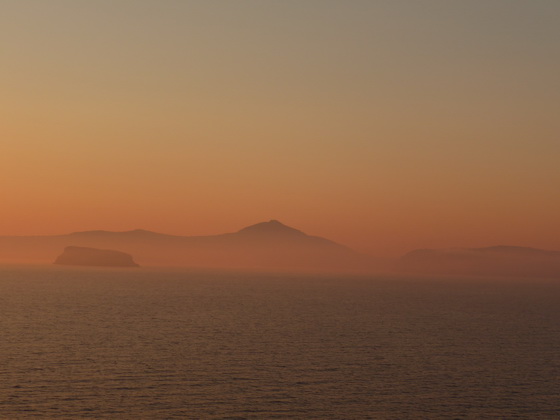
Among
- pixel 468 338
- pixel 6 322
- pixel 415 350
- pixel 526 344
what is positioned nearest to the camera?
pixel 415 350

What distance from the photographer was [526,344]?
109438 millimetres

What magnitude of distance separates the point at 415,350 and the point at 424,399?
33802 mm

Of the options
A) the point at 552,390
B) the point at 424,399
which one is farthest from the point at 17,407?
the point at 552,390

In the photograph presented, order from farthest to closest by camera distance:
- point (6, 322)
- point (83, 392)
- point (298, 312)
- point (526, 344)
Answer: point (298, 312) < point (6, 322) < point (526, 344) < point (83, 392)

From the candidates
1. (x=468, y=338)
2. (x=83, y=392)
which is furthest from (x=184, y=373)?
(x=468, y=338)

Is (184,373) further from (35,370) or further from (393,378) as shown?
(393,378)

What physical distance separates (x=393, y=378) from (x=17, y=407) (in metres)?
41.9

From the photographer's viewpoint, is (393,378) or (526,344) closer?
(393,378)

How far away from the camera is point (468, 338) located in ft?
383

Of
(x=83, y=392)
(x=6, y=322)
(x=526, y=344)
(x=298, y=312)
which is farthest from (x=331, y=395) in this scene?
(x=298, y=312)

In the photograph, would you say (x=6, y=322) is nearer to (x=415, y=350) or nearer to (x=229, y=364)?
(x=229, y=364)

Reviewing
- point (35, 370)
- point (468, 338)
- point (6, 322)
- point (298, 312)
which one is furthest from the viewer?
point (298, 312)

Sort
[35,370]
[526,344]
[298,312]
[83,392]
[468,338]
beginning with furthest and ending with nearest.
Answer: [298,312], [468,338], [526,344], [35,370], [83,392]

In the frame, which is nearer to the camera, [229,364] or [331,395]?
[331,395]
